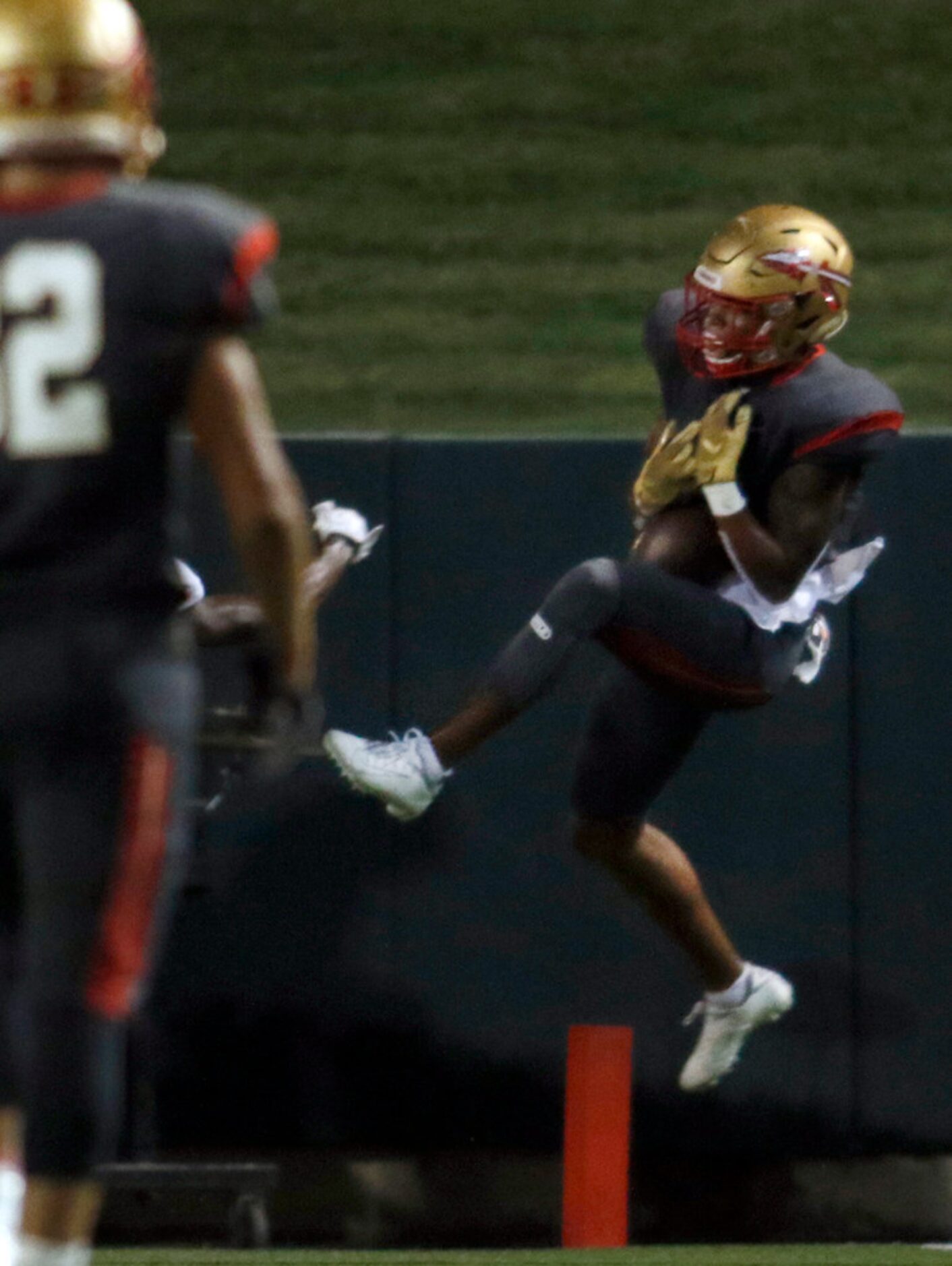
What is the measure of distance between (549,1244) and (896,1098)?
867mm

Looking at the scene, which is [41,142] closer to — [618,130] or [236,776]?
[236,776]

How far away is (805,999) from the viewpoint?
20.3ft

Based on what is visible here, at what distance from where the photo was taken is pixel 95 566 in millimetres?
2666

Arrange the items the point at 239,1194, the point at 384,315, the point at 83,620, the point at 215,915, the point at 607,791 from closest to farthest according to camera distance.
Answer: the point at 83,620 → the point at 607,791 → the point at 239,1194 → the point at 215,915 → the point at 384,315

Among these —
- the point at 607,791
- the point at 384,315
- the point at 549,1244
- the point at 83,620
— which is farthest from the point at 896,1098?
the point at 83,620

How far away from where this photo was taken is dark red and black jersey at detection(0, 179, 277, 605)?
263cm

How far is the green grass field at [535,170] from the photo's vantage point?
8.16 m

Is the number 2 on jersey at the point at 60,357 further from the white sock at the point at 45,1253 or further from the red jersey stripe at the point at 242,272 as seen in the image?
the white sock at the point at 45,1253

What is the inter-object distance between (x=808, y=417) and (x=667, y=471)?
0.29 metres

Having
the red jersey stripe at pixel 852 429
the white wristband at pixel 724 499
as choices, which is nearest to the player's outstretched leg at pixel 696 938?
the white wristband at pixel 724 499

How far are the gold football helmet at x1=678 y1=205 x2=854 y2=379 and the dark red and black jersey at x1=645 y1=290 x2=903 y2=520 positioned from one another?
38mm

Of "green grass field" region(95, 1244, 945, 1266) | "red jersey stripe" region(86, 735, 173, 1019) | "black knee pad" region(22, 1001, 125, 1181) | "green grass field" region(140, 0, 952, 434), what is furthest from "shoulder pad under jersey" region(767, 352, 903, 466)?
"black knee pad" region(22, 1001, 125, 1181)

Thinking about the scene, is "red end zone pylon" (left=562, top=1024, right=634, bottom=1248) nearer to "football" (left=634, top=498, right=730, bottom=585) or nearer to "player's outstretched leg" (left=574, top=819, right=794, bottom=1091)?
"player's outstretched leg" (left=574, top=819, right=794, bottom=1091)

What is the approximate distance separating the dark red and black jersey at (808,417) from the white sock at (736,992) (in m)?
0.97
